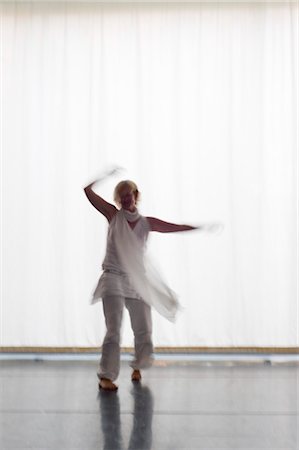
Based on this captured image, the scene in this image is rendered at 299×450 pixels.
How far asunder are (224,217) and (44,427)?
2257 mm

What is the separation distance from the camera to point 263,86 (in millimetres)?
5090

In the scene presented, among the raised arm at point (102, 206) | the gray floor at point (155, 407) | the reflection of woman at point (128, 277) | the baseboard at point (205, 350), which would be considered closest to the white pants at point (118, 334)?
the reflection of woman at point (128, 277)

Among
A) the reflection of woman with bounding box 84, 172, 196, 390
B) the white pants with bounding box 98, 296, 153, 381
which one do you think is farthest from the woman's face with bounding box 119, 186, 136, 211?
the white pants with bounding box 98, 296, 153, 381

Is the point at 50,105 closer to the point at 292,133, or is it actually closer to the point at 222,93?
the point at 222,93

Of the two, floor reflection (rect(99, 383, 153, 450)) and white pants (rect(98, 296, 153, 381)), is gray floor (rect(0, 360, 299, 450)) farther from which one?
white pants (rect(98, 296, 153, 381))

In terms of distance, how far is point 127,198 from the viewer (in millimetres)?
4250

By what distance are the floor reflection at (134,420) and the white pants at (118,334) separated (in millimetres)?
144

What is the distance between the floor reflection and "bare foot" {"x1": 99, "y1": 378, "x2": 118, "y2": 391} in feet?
0.22

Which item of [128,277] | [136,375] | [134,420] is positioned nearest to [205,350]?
[136,375]

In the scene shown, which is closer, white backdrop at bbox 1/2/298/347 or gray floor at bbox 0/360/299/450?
gray floor at bbox 0/360/299/450

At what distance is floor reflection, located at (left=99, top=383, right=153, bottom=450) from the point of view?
3046mm

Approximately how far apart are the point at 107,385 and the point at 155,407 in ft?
1.59

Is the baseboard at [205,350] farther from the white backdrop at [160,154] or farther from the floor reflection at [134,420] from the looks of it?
the floor reflection at [134,420]

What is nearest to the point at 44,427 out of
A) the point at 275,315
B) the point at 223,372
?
the point at 223,372
